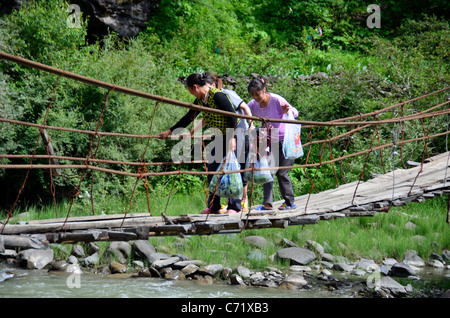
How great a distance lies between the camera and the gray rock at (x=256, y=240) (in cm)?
566

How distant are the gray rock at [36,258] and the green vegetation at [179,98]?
0.81 meters

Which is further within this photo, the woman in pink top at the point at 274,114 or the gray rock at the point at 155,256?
the gray rock at the point at 155,256

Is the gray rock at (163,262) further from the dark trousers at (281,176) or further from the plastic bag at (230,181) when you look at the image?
the plastic bag at (230,181)

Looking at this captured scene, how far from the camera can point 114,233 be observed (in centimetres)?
334

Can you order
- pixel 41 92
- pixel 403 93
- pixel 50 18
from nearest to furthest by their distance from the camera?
1. pixel 41 92
2. pixel 50 18
3. pixel 403 93

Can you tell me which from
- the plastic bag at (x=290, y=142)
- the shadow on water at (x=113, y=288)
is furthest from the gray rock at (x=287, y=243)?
the plastic bag at (x=290, y=142)

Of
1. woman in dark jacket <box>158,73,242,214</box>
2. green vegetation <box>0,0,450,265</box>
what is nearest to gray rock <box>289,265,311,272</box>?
green vegetation <box>0,0,450,265</box>

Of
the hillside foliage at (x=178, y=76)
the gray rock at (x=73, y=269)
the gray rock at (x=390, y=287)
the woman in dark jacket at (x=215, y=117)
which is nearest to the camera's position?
the woman in dark jacket at (x=215, y=117)

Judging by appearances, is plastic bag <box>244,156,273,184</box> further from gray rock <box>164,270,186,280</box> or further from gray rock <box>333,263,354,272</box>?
gray rock <box>333,263,354,272</box>

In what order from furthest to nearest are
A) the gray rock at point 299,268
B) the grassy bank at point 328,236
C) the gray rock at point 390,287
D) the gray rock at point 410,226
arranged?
the gray rock at point 410,226, the grassy bank at point 328,236, the gray rock at point 299,268, the gray rock at point 390,287

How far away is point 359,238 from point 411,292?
4.45 feet

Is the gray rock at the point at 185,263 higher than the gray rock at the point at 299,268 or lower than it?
higher

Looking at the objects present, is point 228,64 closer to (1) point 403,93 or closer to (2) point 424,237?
(1) point 403,93

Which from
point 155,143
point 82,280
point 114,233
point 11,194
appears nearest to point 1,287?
point 82,280
